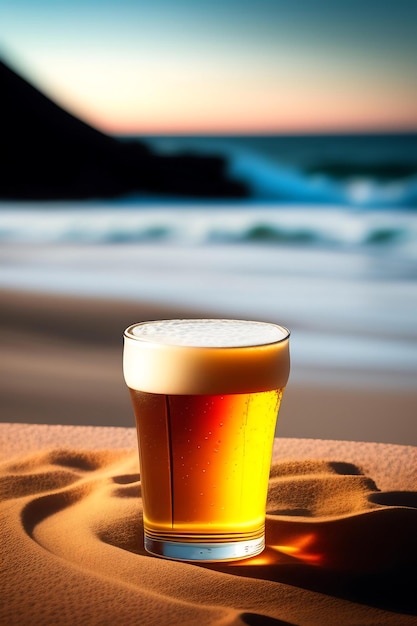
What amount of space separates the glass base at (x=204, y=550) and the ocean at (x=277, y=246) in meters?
2.03

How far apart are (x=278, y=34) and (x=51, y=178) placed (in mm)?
1079

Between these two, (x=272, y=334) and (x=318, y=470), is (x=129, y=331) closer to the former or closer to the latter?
(x=272, y=334)

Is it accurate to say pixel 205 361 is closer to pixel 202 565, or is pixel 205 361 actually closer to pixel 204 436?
pixel 204 436

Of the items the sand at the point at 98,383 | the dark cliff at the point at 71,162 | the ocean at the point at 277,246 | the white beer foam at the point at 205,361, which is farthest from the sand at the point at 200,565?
the dark cliff at the point at 71,162

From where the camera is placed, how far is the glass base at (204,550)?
93cm

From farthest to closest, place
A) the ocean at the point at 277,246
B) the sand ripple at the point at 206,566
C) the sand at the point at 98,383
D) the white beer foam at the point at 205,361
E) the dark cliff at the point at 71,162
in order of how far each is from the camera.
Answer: the dark cliff at the point at 71,162
the ocean at the point at 277,246
the sand at the point at 98,383
the white beer foam at the point at 205,361
the sand ripple at the point at 206,566

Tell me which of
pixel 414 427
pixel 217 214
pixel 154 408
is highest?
pixel 217 214

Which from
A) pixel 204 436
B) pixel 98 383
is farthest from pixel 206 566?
pixel 98 383

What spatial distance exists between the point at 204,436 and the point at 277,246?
103 inches

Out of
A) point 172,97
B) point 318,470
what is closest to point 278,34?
point 172,97

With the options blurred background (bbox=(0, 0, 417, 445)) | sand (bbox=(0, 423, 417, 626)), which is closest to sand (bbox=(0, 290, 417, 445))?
blurred background (bbox=(0, 0, 417, 445))

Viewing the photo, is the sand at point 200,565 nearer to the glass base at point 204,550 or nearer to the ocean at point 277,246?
the glass base at point 204,550

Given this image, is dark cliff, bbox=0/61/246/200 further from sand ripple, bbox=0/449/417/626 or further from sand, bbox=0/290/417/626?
sand ripple, bbox=0/449/417/626

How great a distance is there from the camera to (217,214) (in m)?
3.45
